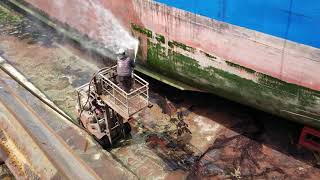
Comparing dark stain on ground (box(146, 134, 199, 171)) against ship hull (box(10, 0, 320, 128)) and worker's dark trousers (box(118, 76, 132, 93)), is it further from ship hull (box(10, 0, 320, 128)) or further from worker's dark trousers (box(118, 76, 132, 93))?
worker's dark trousers (box(118, 76, 132, 93))

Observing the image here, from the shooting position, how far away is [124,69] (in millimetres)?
7484

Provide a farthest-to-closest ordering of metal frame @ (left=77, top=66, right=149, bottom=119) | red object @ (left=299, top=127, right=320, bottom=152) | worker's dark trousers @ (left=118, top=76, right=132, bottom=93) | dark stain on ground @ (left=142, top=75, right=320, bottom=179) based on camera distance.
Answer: dark stain on ground @ (left=142, top=75, right=320, bottom=179) → red object @ (left=299, top=127, right=320, bottom=152) → worker's dark trousers @ (left=118, top=76, right=132, bottom=93) → metal frame @ (left=77, top=66, right=149, bottom=119)

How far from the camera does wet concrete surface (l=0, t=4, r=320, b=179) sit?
796 cm

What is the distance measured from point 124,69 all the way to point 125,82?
12.2 inches

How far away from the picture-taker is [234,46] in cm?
767

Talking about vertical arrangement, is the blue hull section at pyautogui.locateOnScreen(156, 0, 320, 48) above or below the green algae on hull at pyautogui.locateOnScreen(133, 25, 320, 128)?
above

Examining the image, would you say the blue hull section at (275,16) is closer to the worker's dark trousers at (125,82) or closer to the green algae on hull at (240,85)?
the green algae on hull at (240,85)

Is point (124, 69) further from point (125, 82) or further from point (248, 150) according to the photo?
point (248, 150)

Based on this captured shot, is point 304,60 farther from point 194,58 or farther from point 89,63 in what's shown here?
point 89,63

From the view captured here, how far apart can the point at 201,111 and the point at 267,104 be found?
2.16 m

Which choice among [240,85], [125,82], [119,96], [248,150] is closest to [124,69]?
[125,82]

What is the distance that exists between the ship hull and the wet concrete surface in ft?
2.88

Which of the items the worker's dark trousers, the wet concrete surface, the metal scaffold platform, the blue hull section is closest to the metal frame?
the metal scaffold platform

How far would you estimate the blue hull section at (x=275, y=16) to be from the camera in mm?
6375
